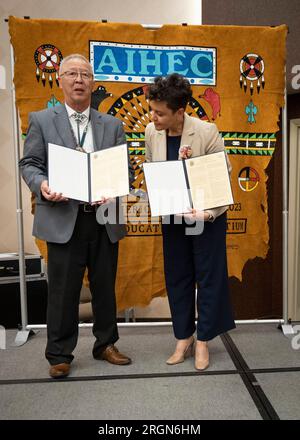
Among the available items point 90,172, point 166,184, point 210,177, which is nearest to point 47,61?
point 90,172

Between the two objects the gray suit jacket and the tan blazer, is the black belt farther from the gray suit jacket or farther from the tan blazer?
the tan blazer

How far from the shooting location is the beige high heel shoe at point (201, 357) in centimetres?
204

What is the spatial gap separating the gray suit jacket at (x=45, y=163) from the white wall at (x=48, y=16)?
5.72ft

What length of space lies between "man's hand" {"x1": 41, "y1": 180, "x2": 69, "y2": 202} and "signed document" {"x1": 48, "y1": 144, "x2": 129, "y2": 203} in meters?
0.03

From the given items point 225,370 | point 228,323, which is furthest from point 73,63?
point 225,370

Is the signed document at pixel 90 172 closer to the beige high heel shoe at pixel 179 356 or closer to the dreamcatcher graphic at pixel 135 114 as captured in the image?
the dreamcatcher graphic at pixel 135 114

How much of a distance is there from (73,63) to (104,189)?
0.62 metres

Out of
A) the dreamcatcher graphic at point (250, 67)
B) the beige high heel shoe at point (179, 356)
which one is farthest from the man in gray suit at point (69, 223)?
the dreamcatcher graphic at point (250, 67)

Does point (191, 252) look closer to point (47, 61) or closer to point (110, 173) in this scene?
point (110, 173)

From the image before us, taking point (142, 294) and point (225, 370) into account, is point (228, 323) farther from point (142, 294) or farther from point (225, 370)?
point (142, 294)

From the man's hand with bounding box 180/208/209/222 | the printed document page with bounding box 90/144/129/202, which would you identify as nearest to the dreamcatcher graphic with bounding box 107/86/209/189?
the printed document page with bounding box 90/144/129/202

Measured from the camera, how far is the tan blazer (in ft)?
6.39

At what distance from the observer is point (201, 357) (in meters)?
2.06

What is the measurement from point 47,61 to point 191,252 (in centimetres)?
160
